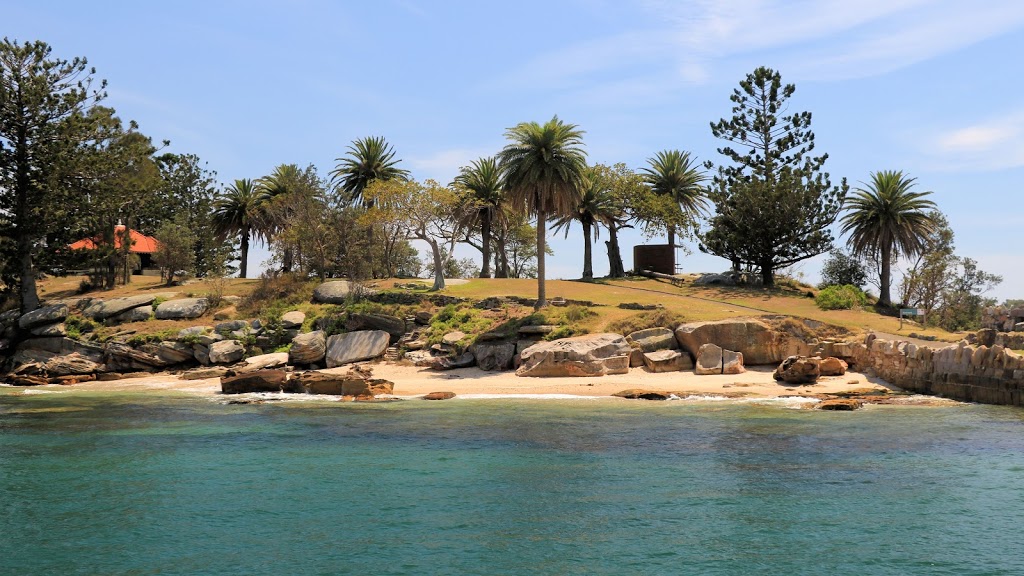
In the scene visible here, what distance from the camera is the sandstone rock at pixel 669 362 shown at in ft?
105

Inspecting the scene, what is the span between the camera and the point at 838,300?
1813 inches

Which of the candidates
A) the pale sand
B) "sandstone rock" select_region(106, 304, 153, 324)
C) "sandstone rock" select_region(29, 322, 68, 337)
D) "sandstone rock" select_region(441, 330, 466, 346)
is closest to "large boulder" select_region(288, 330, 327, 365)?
the pale sand

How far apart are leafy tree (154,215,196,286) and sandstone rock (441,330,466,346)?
25.8 meters

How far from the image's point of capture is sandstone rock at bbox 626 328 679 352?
33125 mm

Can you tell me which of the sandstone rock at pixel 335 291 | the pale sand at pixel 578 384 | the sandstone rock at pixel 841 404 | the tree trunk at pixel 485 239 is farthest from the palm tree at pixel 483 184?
the sandstone rock at pixel 841 404

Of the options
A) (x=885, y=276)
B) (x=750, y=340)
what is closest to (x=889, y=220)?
(x=885, y=276)

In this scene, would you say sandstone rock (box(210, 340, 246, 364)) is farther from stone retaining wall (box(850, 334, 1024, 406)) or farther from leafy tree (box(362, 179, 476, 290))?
stone retaining wall (box(850, 334, 1024, 406))

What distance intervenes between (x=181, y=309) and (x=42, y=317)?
23.3 feet

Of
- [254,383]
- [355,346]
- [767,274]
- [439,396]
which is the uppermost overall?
[767,274]

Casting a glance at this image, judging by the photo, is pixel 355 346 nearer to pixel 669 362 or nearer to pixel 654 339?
pixel 654 339

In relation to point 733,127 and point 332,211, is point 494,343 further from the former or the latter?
point 733,127

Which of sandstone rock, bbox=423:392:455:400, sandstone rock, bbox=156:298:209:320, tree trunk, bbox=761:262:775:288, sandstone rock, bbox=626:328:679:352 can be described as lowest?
sandstone rock, bbox=423:392:455:400

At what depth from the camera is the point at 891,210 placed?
51719mm

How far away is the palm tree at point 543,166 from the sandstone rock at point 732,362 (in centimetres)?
1149
